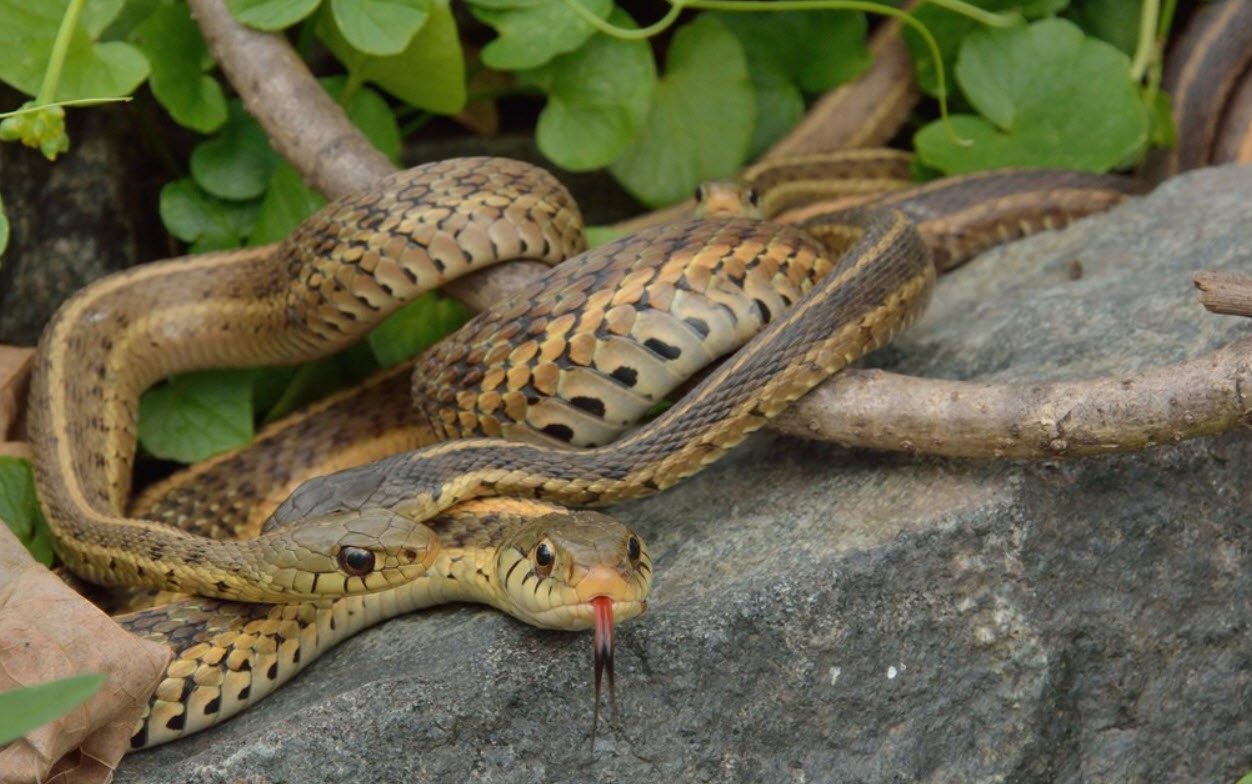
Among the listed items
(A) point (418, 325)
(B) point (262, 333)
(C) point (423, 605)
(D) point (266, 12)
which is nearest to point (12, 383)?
(B) point (262, 333)

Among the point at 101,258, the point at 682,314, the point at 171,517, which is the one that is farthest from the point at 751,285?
the point at 101,258

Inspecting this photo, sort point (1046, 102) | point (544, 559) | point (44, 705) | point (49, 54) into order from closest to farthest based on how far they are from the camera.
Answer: point (44, 705)
point (544, 559)
point (49, 54)
point (1046, 102)

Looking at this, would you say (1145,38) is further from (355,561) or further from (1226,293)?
(355,561)

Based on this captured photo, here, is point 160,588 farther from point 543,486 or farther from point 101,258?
point 101,258

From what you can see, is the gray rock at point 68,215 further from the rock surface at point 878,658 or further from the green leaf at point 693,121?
the rock surface at point 878,658

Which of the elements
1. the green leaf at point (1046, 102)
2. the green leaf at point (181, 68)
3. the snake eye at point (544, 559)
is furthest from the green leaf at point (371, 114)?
the snake eye at point (544, 559)

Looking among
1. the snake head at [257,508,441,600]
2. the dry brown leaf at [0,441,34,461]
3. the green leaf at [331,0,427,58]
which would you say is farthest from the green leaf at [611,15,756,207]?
the snake head at [257,508,441,600]
